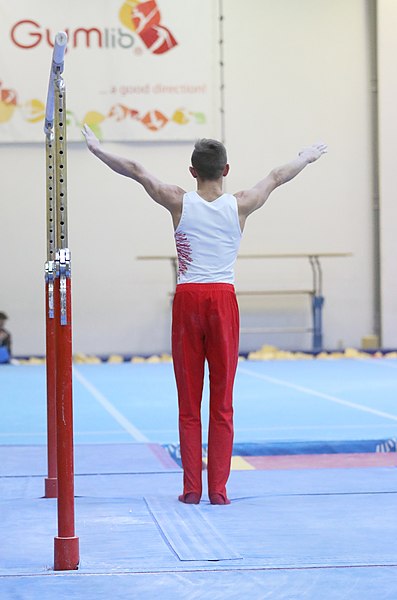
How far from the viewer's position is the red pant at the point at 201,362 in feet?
14.5

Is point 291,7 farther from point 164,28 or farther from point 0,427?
point 0,427

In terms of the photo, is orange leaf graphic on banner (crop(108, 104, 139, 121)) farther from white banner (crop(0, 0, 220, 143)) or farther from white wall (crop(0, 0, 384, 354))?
white wall (crop(0, 0, 384, 354))

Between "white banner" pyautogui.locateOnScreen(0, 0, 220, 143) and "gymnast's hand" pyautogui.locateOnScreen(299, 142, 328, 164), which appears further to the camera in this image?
"white banner" pyautogui.locateOnScreen(0, 0, 220, 143)

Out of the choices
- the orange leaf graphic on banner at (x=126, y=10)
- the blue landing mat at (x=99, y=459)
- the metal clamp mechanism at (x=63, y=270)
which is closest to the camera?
the metal clamp mechanism at (x=63, y=270)

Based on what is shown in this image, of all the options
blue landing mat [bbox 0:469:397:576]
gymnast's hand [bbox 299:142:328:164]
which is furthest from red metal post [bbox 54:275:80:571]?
gymnast's hand [bbox 299:142:328:164]

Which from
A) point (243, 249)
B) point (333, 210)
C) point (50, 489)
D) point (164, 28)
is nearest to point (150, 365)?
point (243, 249)

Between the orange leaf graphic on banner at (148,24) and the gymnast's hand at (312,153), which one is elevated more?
the orange leaf graphic on banner at (148,24)

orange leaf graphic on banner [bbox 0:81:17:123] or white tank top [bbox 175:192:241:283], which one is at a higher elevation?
orange leaf graphic on banner [bbox 0:81:17:123]

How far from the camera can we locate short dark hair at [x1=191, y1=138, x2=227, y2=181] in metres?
4.45

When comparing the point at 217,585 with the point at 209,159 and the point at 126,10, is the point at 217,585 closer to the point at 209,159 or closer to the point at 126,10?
the point at 209,159

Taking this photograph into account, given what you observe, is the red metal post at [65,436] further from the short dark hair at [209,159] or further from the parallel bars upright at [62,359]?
the short dark hair at [209,159]

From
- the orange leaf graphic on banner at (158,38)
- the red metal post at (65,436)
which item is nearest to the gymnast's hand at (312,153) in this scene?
the red metal post at (65,436)

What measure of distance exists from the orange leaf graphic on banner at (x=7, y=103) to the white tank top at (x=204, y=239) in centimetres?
939

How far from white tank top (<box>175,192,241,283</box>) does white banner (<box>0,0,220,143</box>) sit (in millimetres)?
9324
